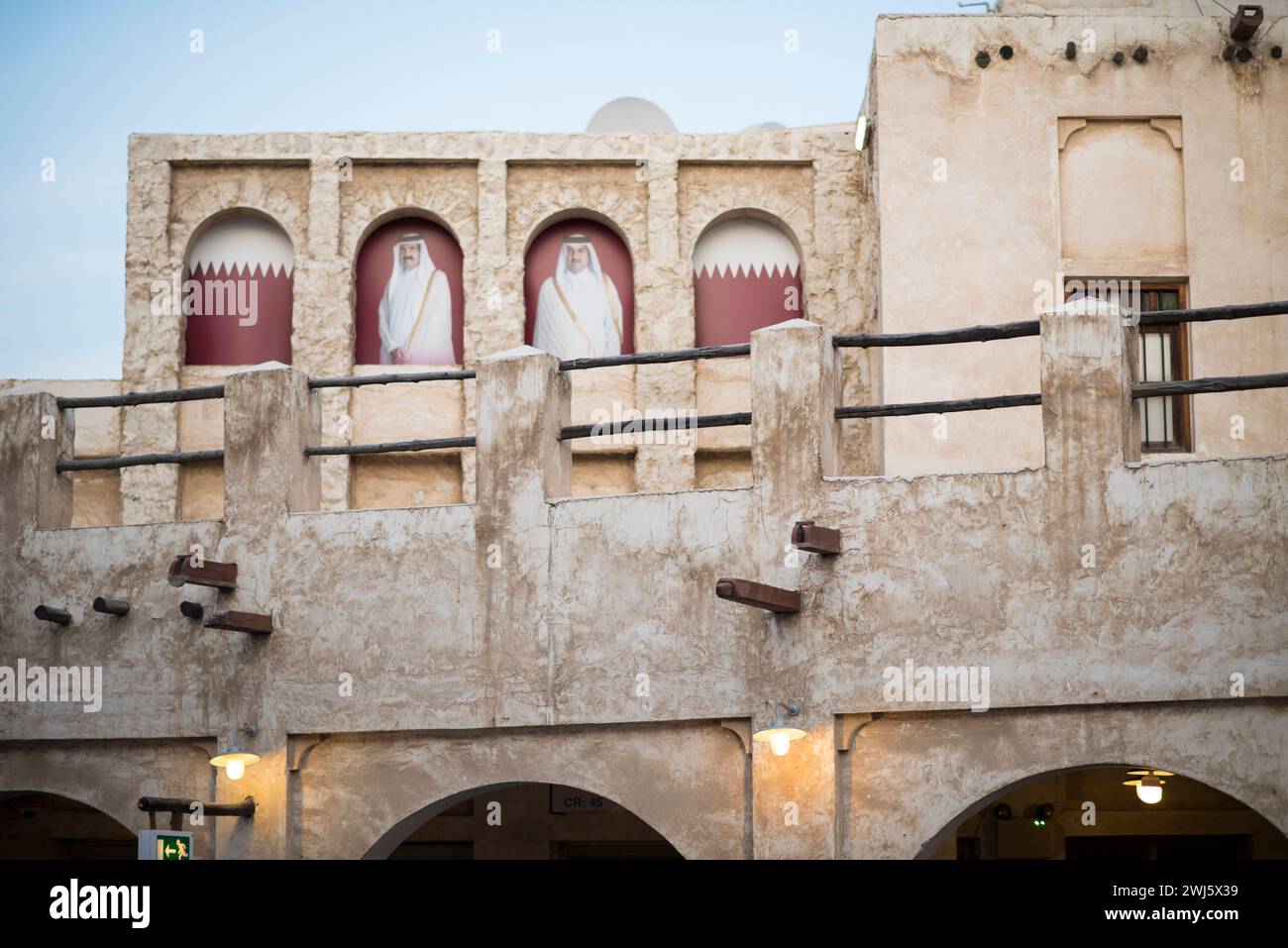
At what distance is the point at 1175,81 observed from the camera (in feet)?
61.0

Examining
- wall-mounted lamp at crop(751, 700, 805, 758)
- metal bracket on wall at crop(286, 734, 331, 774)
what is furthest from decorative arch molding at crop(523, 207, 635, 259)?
wall-mounted lamp at crop(751, 700, 805, 758)

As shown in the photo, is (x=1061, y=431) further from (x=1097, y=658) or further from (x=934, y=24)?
(x=934, y=24)

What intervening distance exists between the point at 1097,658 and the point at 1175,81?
845cm

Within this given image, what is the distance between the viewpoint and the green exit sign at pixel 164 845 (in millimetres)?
12758

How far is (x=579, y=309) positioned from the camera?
2031cm

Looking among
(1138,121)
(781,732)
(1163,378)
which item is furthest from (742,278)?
(781,732)

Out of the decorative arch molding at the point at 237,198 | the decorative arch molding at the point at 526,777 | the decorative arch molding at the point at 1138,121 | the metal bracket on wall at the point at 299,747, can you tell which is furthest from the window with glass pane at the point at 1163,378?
the decorative arch molding at the point at 237,198

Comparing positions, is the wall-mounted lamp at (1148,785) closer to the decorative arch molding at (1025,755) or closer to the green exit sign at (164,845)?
the decorative arch molding at (1025,755)

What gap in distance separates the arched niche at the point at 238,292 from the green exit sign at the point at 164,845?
800cm

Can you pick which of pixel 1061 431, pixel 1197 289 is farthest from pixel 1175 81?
pixel 1061 431

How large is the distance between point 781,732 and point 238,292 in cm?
1020

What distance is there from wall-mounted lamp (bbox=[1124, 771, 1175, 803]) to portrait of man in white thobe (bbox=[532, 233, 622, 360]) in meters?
7.03
